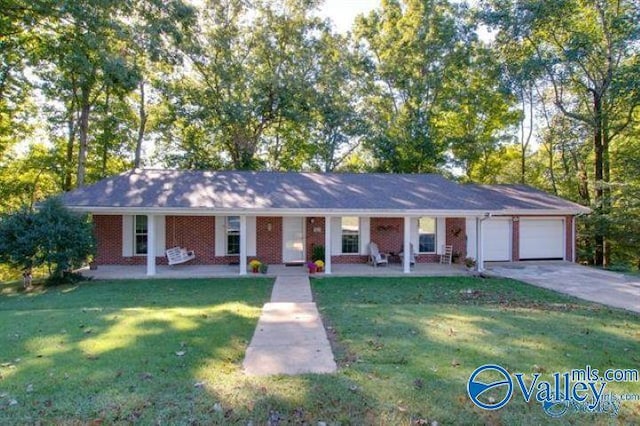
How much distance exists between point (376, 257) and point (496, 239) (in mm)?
5685

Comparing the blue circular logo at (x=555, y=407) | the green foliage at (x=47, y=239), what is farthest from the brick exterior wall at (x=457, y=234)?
the green foliage at (x=47, y=239)

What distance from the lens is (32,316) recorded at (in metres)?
7.07

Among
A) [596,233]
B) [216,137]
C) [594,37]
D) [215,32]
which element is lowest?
[596,233]

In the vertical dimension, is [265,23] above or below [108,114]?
above

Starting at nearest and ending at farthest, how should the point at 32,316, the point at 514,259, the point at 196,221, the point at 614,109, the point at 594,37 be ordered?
1. the point at 32,316
2. the point at 196,221
3. the point at 514,259
4. the point at 594,37
5. the point at 614,109

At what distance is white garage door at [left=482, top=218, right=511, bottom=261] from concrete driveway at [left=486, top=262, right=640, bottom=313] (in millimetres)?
558

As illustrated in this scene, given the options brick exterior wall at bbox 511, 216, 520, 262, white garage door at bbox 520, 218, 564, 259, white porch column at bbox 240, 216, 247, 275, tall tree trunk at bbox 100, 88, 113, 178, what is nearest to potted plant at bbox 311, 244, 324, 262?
white porch column at bbox 240, 216, 247, 275

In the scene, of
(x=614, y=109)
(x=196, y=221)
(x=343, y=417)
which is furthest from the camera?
(x=614, y=109)

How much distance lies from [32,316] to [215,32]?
19063mm

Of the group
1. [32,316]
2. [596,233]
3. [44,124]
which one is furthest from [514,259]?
[44,124]

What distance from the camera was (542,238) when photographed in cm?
1642

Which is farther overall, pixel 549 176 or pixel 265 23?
pixel 549 176

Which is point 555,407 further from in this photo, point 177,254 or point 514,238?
point 514,238

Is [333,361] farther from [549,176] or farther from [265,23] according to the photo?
[549,176]
